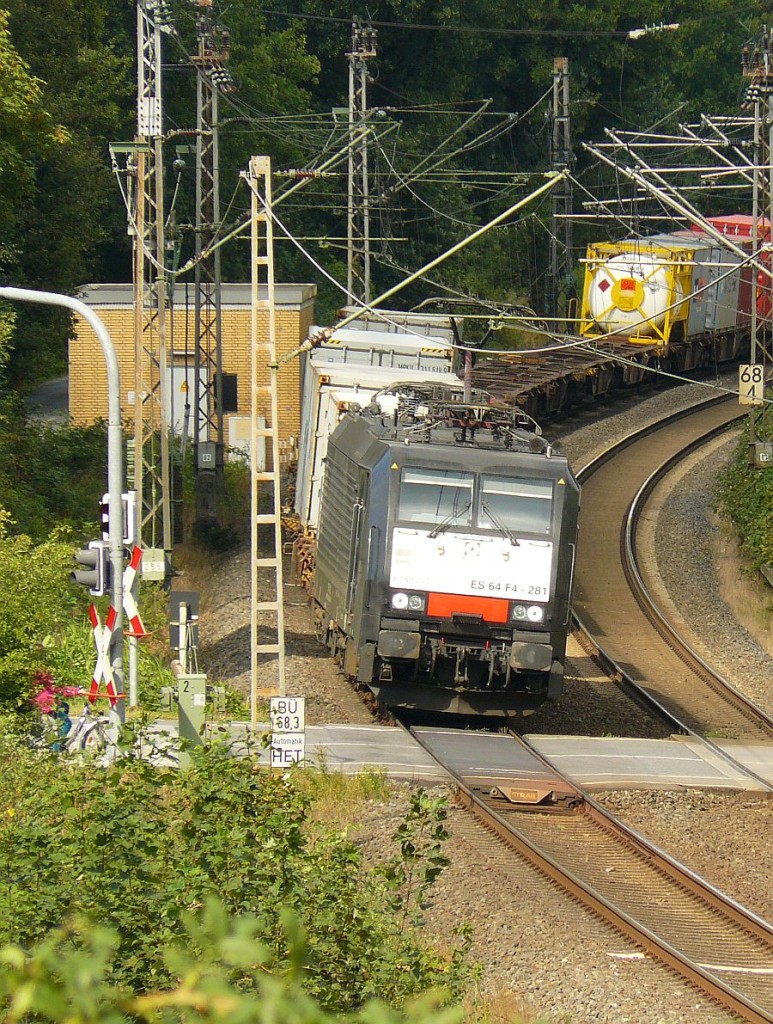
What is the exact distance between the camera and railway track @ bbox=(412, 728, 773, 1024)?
9.55 m

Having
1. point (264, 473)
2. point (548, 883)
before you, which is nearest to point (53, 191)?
point (264, 473)

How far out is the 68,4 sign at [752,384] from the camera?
2673 centimetres

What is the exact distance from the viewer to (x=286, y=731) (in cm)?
1220

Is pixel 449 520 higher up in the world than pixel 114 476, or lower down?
lower down

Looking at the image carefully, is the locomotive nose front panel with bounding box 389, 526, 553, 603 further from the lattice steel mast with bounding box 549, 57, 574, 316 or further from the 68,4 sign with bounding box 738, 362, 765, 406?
the lattice steel mast with bounding box 549, 57, 574, 316

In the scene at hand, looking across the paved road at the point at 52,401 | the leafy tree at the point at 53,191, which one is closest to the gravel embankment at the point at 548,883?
the leafy tree at the point at 53,191

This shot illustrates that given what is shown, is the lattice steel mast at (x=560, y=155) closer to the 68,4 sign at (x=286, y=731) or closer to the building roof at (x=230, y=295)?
the building roof at (x=230, y=295)

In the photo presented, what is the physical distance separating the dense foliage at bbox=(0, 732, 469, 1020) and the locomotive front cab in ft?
19.2

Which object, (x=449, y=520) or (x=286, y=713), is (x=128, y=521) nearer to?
(x=286, y=713)

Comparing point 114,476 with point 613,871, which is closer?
point 613,871

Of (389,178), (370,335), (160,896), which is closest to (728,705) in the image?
(370,335)

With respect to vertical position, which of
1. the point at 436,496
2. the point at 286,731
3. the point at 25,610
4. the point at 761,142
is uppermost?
the point at 761,142

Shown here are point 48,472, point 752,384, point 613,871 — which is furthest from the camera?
point 48,472

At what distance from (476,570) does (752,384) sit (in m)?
13.5
